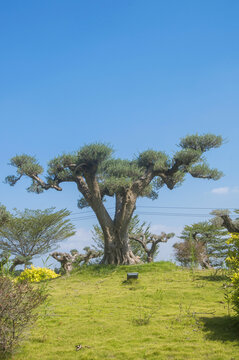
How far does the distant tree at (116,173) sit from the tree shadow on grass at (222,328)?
9163mm

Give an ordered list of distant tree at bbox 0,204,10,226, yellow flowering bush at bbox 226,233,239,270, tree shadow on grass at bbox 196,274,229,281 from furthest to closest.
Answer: distant tree at bbox 0,204,10,226
tree shadow on grass at bbox 196,274,229,281
yellow flowering bush at bbox 226,233,239,270

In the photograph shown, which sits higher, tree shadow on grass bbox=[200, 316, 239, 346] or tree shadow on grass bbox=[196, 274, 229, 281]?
tree shadow on grass bbox=[196, 274, 229, 281]

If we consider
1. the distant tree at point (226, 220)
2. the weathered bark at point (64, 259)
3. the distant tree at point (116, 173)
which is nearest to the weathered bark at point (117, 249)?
the distant tree at point (116, 173)

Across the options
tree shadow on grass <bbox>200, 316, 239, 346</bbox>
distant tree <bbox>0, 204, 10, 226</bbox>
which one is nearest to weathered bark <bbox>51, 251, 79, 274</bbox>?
distant tree <bbox>0, 204, 10, 226</bbox>

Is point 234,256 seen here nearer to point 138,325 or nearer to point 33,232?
point 138,325

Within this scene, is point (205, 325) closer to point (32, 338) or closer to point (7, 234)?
point (32, 338)

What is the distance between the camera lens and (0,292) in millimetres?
5457

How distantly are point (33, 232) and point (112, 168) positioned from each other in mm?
16643

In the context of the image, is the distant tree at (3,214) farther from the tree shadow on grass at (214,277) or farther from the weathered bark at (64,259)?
the tree shadow on grass at (214,277)

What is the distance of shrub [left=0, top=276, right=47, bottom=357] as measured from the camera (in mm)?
5441

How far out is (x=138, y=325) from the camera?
6.98 meters

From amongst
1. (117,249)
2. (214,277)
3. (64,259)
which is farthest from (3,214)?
(214,277)

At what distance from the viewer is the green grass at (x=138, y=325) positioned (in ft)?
18.7

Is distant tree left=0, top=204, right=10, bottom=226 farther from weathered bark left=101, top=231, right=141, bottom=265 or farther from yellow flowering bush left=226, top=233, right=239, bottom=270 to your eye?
yellow flowering bush left=226, top=233, right=239, bottom=270
